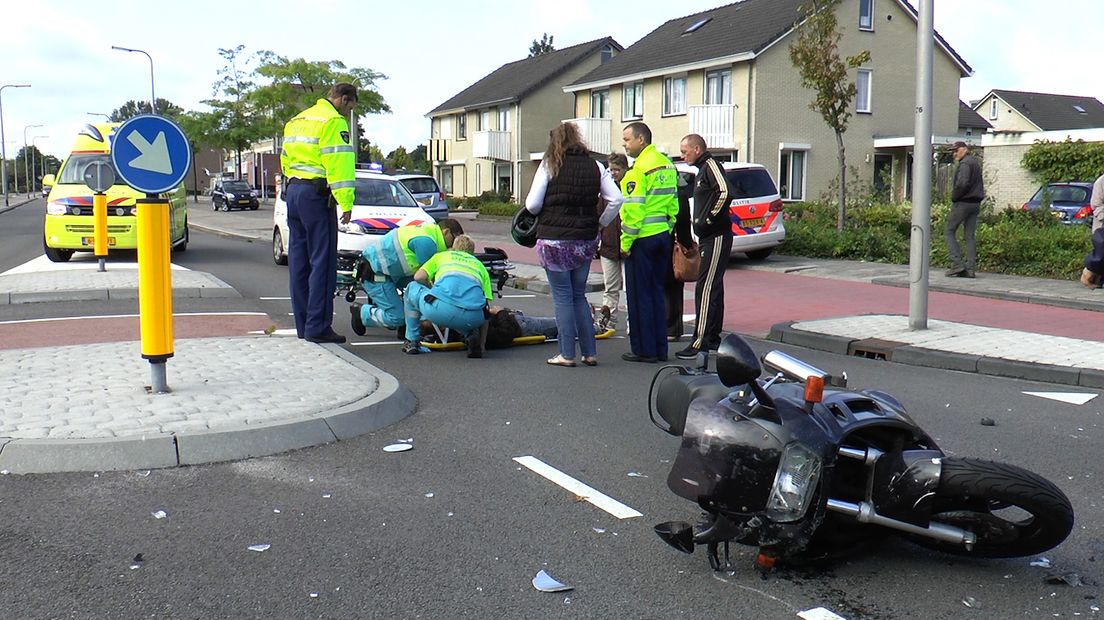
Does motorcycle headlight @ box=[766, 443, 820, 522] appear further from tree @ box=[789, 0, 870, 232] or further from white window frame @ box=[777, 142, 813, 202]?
white window frame @ box=[777, 142, 813, 202]

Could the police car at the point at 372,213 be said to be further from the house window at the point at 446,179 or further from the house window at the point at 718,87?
the house window at the point at 446,179

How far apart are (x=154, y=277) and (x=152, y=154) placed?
744 millimetres

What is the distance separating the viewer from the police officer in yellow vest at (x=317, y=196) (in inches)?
339

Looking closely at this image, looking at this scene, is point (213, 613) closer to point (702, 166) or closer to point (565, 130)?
point (565, 130)

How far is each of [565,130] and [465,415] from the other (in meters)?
2.54

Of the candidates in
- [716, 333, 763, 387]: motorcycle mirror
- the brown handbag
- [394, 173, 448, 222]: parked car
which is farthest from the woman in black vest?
[394, 173, 448, 222]: parked car

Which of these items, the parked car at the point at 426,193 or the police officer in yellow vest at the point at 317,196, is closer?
the police officer in yellow vest at the point at 317,196

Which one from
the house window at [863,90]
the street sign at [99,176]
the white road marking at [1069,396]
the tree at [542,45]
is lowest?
the white road marking at [1069,396]

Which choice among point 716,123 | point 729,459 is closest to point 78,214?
point 729,459

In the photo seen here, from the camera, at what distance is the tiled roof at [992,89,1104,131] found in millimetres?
65438

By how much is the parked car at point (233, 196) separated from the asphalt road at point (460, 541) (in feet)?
152

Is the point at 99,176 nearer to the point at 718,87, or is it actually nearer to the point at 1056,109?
the point at 718,87

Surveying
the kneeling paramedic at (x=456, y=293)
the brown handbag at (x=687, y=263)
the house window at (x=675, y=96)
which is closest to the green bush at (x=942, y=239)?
the brown handbag at (x=687, y=263)

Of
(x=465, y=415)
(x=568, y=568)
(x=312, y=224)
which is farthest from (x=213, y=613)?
(x=312, y=224)
